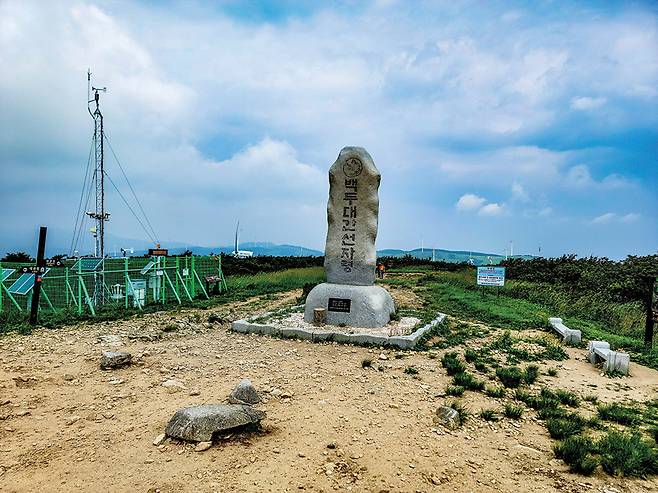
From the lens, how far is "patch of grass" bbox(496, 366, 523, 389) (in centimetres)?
652

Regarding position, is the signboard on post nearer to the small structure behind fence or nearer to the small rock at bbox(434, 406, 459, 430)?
the small structure behind fence

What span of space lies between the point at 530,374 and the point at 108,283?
13796 mm

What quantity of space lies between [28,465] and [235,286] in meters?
16.7

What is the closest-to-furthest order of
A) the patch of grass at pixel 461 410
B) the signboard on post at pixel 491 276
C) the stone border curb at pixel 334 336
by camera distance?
the patch of grass at pixel 461 410 → the stone border curb at pixel 334 336 → the signboard on post at pixel 491 276

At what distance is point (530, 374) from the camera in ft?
22.8

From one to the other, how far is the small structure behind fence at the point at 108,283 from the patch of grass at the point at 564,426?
11231mm

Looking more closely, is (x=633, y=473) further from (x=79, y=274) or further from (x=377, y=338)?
(x=79, y=274)

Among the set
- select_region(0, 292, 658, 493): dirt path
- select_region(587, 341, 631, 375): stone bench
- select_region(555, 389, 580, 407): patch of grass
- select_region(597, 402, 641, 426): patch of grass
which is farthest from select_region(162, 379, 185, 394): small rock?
select_region(587, 341, 631, 375): stone bench

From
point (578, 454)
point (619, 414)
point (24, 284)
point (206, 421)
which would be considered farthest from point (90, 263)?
point (619, 414)

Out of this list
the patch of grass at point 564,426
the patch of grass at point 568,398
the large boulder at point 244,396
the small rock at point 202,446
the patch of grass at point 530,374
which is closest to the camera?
the small rock at point 202,446

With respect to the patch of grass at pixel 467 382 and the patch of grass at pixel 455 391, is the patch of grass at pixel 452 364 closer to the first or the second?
the patch of grass at pixel 467 382

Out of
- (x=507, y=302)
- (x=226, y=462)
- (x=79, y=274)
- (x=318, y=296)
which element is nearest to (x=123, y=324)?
(x=79, y=274)

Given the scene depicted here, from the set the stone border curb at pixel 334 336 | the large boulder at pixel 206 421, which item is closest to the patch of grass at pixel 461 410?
the large boulder at pixel 206 421

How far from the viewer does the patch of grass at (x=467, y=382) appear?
6.26 metres
